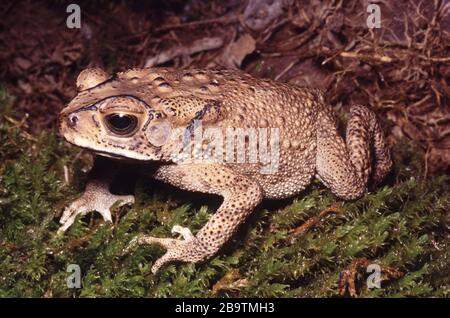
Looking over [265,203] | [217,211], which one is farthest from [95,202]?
[265,203]

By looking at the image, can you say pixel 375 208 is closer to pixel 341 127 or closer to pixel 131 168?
pixel 341 127

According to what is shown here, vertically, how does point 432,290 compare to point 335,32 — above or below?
below

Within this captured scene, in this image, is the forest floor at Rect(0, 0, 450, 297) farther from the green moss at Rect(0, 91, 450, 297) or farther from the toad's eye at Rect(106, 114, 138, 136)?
the toad's eye at Rect(106, 114, 138, 136)

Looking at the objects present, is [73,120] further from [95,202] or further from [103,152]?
[95,202]

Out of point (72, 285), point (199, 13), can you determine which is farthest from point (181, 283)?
point (199, 13)

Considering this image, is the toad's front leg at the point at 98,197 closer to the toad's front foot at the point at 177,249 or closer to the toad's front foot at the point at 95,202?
the toad's front foot at the point at 95,202

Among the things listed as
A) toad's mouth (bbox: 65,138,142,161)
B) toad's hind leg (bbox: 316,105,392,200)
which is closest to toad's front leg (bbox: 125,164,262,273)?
toad's mouth (bbox: 65,138,142,161)
